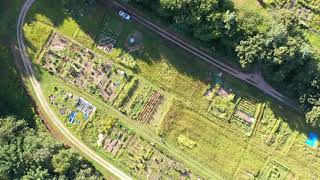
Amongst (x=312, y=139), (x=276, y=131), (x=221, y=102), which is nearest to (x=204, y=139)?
(x=221, y=102)

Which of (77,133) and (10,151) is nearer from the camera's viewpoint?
(10,151)

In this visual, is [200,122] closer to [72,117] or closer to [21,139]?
[72,117]

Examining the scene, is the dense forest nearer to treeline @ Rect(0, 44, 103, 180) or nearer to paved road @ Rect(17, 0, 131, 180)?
treeline @ Rect(0, 44, 103, 180)

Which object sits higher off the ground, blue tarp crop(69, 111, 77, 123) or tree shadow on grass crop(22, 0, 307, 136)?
tree shadow on grass crop(22, 0, 307, 136)

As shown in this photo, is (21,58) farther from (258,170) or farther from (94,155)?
(258,170)

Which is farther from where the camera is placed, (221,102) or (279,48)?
(221,102)

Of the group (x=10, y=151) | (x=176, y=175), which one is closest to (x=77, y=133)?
(x=10, y=151)

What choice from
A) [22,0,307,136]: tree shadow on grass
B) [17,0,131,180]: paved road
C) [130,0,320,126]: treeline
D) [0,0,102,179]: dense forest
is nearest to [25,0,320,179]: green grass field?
[22,0,307,136]: tree shadow on grass
